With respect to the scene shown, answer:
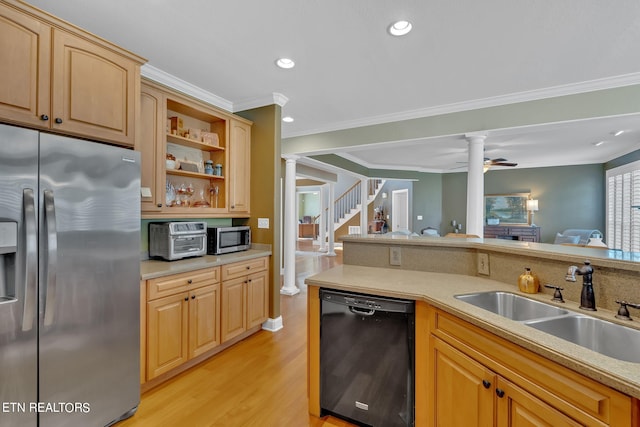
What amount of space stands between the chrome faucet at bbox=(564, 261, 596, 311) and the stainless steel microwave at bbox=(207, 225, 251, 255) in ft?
8.83

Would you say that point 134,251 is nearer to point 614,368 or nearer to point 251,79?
point 251,79

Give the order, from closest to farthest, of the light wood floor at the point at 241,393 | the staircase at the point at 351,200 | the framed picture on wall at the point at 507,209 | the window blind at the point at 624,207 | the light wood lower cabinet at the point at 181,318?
the light wood floor at the point at 241,393 → the light wood lower cabinet at the point at 181,318 → the window blind at the point at 624,207 → the framed picture on wall at the point at 507,209 → the staircase at the point at 351,200

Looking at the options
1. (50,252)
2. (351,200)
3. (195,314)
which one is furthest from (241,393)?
(351,200)

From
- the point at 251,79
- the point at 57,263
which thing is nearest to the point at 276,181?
the point at 251,79

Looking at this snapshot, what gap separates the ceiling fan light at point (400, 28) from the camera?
1985mm

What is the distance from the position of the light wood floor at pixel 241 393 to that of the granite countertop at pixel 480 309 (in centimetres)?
92

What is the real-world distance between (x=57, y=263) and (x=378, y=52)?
2575mm

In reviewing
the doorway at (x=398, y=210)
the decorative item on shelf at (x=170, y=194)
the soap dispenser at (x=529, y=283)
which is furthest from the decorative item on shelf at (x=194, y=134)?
the doorway at (x=398, y=210)

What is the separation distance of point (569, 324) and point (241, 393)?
2.07 m

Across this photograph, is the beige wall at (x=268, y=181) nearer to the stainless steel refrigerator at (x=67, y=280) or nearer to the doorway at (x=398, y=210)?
the stainless steel refrigerator at (x=67, y=280)

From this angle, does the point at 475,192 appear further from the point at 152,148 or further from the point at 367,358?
the point at 152,148

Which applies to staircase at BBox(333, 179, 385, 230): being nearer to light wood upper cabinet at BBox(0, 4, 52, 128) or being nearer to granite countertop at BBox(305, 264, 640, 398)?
granite countertop at BBox(305, 264, 640, 398)

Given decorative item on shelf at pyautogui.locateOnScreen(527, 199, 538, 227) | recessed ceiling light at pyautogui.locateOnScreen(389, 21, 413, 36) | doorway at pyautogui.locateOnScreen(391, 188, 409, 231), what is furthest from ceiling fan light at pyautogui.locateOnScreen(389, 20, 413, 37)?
doorway at pyautogui.locateOnScreen(391, 188, 409, 231)

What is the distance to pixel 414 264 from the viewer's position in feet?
7.05
